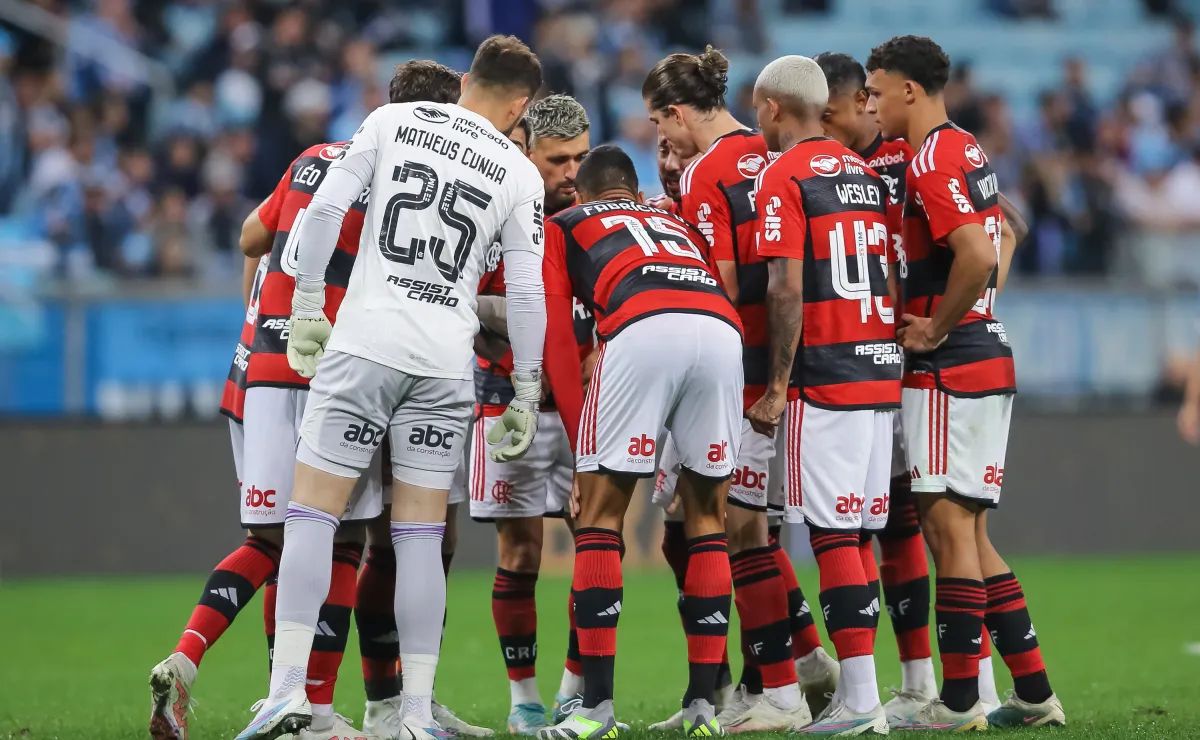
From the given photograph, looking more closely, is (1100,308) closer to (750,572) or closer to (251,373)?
(750,572)

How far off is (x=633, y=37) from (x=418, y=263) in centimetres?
1391

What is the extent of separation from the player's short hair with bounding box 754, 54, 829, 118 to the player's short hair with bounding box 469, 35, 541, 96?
1086 mm

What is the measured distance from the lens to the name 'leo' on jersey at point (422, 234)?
5.54 m

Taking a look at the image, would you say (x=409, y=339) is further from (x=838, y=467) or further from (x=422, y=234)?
(x=838, y=467)

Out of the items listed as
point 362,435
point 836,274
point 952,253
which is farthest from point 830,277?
point 362,435

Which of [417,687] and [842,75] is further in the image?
[842,75]

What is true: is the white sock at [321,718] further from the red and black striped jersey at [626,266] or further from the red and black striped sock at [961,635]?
the red and black striped sock at [961,635]

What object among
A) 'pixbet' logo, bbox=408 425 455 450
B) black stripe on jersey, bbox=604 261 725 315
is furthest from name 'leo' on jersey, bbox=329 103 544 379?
black stripe on jersey, bbox=604 261 725 315

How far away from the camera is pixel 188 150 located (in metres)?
16.2

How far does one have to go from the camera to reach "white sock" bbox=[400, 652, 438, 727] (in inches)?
217

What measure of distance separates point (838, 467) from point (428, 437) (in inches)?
66.1

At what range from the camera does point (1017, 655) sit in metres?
6.17

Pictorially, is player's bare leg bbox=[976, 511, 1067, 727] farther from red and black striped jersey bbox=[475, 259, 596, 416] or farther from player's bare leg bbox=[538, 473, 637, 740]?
red and black striped jersey bbox=[475, 259, 596, 416]

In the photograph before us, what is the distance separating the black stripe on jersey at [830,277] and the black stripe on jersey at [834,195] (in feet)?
0.64
